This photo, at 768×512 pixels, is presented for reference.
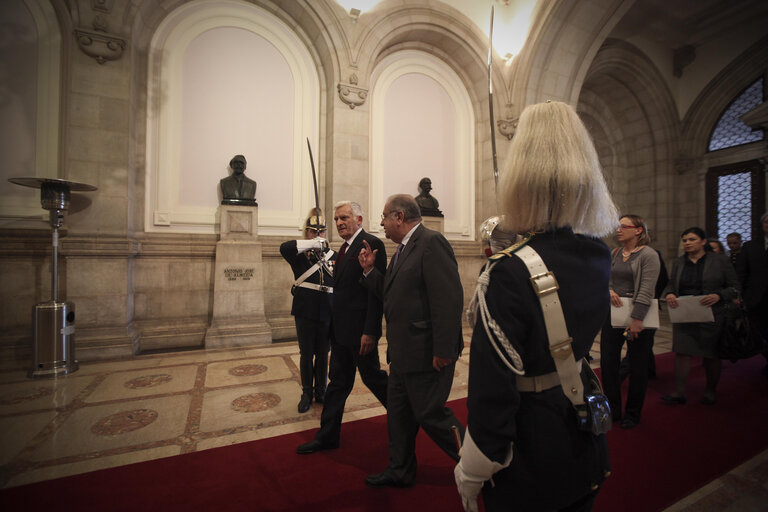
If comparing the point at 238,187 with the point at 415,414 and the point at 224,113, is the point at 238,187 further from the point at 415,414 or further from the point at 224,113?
the point at 415,414

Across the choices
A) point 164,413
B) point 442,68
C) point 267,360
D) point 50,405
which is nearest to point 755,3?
point 442,68

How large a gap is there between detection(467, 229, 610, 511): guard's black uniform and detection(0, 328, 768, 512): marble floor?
169 centimetres

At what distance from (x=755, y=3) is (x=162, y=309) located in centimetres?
1451

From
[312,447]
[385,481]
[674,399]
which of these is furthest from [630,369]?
[312,447]

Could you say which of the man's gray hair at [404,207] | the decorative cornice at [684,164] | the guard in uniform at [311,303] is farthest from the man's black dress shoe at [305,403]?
the decorative cornice at [684,164]

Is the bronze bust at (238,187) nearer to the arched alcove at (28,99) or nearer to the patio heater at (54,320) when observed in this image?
the patio heater at (54,320)

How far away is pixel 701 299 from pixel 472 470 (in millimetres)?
3544

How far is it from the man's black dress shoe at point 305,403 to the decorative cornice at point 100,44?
5.32 metres

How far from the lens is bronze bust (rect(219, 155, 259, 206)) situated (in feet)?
19.2

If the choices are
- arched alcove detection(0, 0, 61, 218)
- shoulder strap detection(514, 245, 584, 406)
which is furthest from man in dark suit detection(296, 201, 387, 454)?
arched alcove detection(0, 0, 61, 218)

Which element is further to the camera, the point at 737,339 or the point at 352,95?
the point at 352,95

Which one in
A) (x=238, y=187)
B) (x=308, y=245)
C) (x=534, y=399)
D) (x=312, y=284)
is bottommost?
(x=534, y=399)

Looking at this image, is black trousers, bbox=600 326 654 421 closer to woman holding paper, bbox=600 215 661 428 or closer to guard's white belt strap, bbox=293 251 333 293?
woman holding paper, bbox=600 215 661 428

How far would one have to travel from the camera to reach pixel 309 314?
3.27 metres
